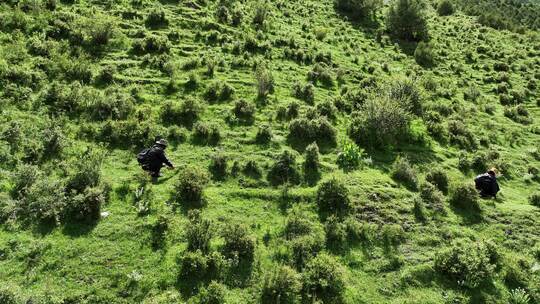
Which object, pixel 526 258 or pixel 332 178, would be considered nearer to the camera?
pixel 526 258

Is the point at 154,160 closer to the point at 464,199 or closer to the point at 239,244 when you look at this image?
the point at 239,244

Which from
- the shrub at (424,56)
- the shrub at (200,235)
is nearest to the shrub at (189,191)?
the shrub at (200,235)

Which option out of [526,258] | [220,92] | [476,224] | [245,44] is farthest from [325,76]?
[526,258]

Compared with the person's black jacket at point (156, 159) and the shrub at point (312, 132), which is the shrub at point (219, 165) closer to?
the person's black jacket at point (156, 159)

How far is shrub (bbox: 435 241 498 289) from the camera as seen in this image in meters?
14.2

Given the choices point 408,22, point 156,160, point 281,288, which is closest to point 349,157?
point 156,160

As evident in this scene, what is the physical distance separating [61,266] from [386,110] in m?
17.1

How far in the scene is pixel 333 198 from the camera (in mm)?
16766

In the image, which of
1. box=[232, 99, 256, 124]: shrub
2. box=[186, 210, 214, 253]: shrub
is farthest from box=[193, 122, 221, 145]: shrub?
box=[186, 210, 214, 253]: shrub

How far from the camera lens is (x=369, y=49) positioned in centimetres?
3859

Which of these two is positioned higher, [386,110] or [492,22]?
[492,22]

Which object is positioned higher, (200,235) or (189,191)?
(189,191)

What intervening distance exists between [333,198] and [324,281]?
4458 mm

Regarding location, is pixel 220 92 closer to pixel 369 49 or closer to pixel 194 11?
pixel 194 11
